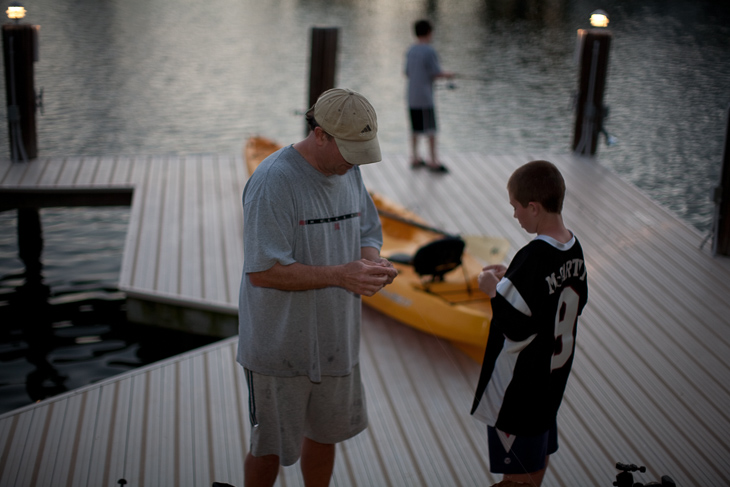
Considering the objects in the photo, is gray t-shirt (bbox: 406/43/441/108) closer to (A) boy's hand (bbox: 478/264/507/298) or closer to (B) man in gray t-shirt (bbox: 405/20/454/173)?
(B) man in gray t-shirt (bbox: 405/20/454/173)

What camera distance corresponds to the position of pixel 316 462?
101 inches

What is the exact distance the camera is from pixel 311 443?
2555mm

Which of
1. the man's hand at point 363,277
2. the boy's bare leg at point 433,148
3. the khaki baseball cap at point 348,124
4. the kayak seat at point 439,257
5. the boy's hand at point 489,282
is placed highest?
the khaki baseball cap at point 348,124

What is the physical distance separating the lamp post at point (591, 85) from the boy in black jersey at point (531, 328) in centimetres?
497

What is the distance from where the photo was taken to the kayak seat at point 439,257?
3920 millimetres

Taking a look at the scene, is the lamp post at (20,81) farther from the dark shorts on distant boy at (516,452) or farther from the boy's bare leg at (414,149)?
the dark shorts on distant boy at (516,452)

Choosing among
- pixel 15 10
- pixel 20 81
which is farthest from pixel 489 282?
pixel 20 81

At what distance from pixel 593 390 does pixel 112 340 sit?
129 inches

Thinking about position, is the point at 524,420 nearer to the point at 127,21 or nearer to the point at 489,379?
the point at 489,379

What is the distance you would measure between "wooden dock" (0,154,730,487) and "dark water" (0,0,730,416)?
0.74 meters

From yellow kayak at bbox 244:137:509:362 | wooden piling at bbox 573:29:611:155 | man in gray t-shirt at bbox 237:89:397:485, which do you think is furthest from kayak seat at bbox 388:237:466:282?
wooden piling at bbox 573:29:611:155

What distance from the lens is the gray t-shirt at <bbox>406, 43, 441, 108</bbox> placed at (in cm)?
670

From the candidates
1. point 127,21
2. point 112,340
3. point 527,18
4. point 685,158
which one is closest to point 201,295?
point 112,340

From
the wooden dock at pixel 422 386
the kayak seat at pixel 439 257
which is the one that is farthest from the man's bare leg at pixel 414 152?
the kayak seat at pixel 439 257
